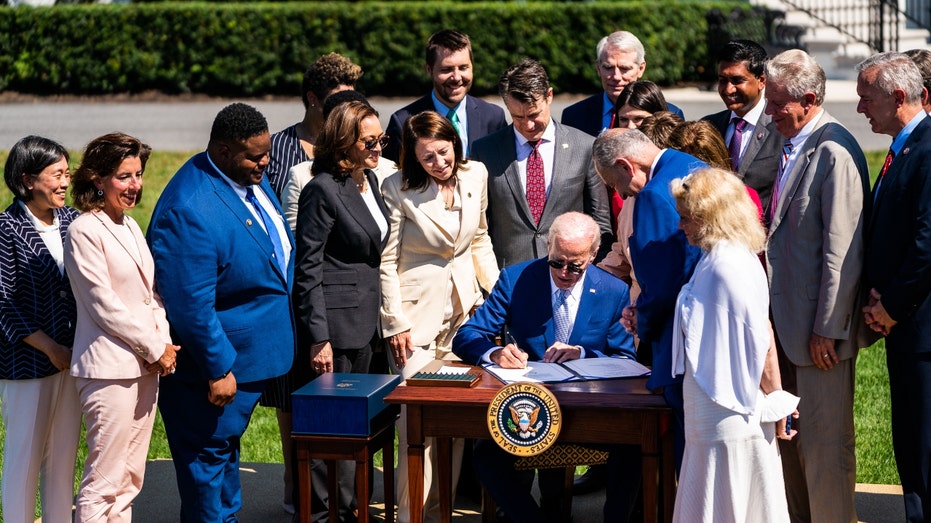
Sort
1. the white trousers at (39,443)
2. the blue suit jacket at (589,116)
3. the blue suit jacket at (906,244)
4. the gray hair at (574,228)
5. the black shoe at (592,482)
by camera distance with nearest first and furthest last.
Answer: the blue suit jacket at (906,244)
the white trousers at (39,443)
the gray hair at (574,228)
the black shoe at (592,482)
the blue suit jacket at (589,116)

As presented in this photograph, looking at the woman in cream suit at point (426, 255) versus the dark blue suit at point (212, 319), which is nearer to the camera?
the dark blue suit at point (212, 319)

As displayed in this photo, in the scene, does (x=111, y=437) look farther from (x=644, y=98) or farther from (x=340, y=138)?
(x=644, y=98)

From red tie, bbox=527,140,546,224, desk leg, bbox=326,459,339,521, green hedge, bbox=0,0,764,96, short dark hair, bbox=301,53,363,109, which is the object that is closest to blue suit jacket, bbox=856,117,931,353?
red tie, bbox=527,140,546,224

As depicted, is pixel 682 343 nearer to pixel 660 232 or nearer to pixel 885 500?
pixel 660 232

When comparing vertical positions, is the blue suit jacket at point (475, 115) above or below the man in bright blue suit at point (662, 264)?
above

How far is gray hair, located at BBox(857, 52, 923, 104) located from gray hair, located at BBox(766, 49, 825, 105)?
0.77 feet

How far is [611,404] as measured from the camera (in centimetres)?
504

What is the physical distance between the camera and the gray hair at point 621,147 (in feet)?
17.5

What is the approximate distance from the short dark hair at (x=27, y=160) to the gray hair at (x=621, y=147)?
2444 millimetres

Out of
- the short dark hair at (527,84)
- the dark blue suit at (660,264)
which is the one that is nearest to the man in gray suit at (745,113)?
the short dark hair at (527,84)

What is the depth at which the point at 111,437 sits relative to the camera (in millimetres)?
5305

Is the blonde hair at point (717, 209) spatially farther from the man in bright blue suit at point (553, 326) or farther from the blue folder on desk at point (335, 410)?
the blue folder on desk at point (335, 410)

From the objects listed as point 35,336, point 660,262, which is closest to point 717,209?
point 660,262

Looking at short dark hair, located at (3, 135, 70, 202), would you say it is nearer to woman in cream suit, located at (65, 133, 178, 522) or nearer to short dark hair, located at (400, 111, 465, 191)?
woman in cream suit, located at (65, 133, 178, 522)
